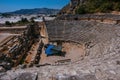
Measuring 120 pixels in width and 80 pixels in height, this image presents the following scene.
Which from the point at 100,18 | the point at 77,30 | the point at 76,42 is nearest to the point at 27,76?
the point at 76,42

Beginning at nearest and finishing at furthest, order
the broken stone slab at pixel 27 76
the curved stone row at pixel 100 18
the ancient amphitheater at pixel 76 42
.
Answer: the broken stone slab at pixel 27 76, the ancient amphitheater at pixel 76 42, the curved stone row at pixel 100 18

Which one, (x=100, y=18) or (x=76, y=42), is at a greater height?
(x=100, y=18)

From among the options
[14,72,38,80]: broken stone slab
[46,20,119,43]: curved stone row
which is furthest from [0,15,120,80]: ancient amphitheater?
[14,72,38,80]: broken stone slab

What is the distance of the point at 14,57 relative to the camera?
18109 mm

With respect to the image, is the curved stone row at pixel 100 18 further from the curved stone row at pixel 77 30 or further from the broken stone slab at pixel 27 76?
the broken stone slab at pixel 27 76

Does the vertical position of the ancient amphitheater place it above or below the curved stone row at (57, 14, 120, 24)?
below

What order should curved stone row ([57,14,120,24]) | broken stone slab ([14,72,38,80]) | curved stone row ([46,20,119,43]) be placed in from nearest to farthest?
broken stone slab ([14,72,38,80]), curved stone row ([46,20,119,43]), curved stone row ([57,14,120,24])

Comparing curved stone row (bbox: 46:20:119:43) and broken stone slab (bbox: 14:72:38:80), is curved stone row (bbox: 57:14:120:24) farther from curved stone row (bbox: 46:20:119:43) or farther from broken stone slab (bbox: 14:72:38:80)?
broken stone slab (bbox: 14:72:38:80)

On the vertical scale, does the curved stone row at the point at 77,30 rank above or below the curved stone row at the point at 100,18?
below

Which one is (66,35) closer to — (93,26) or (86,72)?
(93,26)

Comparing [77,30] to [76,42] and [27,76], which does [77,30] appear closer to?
[76,42]

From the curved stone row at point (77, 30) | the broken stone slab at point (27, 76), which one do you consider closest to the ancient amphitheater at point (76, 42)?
the curved stone row at point (77, 30)

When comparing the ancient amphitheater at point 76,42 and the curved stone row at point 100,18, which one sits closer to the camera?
the ancient amphitheater at point 76,42

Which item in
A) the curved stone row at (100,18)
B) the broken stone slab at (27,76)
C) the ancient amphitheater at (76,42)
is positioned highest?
the broken stone slab at (27,76)
